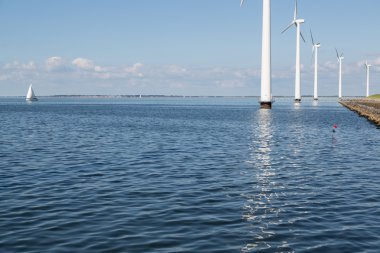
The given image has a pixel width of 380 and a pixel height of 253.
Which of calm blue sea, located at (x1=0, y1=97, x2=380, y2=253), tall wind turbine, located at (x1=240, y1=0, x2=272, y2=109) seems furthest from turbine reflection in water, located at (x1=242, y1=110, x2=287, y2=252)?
tall wind turbine, located at (x1=240, y1=0, x2=272, y2=109)

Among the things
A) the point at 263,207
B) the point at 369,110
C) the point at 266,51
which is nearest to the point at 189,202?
the point at 263,207

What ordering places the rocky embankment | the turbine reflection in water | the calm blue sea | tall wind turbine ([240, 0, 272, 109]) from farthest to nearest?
1. tall wind turbine ([240, 0, 272, 109])
2. the rocky embankment
3. the turbine reflection in water
4. the calm blue sea

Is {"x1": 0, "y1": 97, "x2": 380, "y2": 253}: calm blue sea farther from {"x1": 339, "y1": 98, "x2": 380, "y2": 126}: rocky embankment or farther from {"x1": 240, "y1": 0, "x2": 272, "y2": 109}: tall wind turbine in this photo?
{"x1": 240, "y1": 0, "x2": 272, "y2": 109}: tall wind turbine

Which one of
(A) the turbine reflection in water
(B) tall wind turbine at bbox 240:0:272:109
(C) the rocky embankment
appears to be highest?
(B) tall wind turbine at bbox 240:0:272:109

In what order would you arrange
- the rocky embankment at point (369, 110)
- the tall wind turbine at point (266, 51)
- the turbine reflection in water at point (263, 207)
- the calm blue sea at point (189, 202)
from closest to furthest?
1. the calm blue sea at point (189, 202)
2. the turbine reflection in water at point (263, 207)
3. the rocky embankment at point (369, 110)
4. the tall wind turbine at point (266, 51)

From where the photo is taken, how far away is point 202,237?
1381cm

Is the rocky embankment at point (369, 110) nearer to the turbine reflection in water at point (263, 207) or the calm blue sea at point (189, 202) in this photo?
the calm blue sea at point (189, 202)

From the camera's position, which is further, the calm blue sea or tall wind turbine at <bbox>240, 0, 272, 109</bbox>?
tall wind turbine at <bbox>240, 0, 272, 109</bbox>

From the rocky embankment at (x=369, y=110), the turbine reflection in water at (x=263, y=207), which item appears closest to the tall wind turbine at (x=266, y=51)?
the rocky embankment at (x=369, y=110)

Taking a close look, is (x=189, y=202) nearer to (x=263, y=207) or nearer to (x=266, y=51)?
(x=263, y=207)

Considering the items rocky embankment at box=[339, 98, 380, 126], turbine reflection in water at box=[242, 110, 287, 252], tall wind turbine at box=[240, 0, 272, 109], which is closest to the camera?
turbine reflection in water at box=[242, 110, 287, 252]

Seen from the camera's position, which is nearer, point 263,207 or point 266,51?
point 263,207

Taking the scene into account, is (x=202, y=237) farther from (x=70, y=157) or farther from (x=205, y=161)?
(x=70, y=157)

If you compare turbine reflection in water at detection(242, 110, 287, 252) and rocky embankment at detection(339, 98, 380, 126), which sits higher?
rocky embankment at detection(339, 98, 380, 126)
